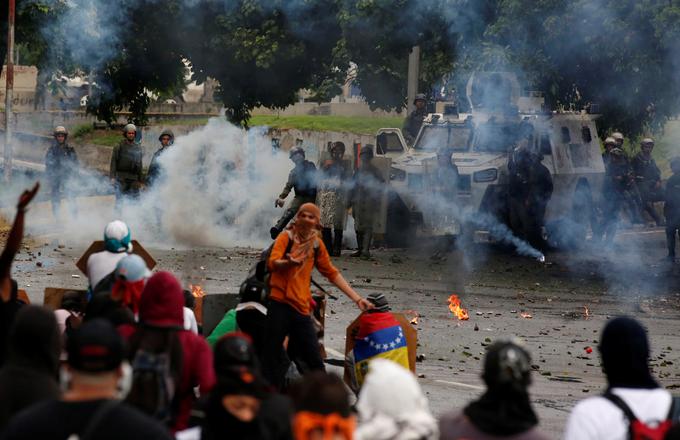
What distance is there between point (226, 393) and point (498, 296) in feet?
38.7

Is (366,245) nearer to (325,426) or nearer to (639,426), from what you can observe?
(639,426)

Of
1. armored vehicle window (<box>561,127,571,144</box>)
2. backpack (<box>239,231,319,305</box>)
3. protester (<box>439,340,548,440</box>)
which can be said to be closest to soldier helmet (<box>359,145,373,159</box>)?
armored vehicle window (<box>561,127,571,144</box>)

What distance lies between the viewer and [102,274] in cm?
791

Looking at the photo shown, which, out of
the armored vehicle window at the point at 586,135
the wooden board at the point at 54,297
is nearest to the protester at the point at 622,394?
the wooden board at the point at 54,297

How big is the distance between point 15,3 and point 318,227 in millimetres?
15111

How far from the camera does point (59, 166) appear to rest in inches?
811

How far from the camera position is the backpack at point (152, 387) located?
17.2ft

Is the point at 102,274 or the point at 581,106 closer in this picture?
the point at 102,274

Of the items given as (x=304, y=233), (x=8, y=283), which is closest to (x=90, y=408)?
(x=8, y=283)

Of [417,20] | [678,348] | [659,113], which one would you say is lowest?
[678,348]

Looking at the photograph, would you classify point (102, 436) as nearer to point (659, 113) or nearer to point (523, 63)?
point (523, 63)

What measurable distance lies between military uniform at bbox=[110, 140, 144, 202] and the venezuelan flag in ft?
38.1

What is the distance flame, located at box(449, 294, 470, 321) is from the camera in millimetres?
14578

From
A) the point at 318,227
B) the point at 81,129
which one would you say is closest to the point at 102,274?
the point at 318,227
